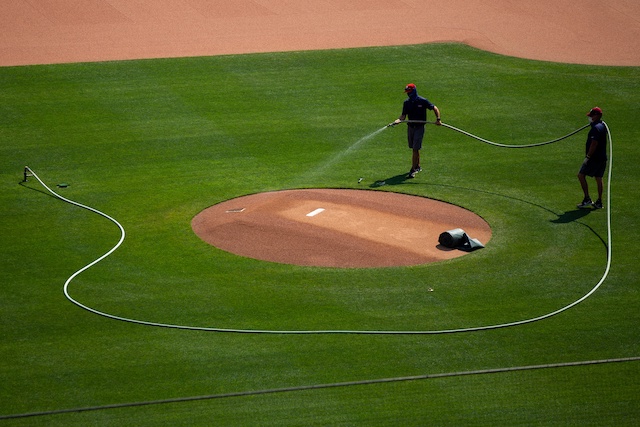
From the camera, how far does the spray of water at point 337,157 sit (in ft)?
Answer: 64.6

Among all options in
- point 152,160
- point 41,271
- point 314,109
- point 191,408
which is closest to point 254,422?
point 191,408

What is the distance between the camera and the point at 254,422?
10453 mm

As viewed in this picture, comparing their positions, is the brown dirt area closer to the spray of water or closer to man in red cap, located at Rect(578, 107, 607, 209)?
the spray of water

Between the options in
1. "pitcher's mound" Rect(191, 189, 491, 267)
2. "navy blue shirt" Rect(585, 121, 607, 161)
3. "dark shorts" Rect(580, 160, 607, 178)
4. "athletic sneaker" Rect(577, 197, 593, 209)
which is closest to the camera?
"pitcher's mound" Rect(191, 189, 491, 267)

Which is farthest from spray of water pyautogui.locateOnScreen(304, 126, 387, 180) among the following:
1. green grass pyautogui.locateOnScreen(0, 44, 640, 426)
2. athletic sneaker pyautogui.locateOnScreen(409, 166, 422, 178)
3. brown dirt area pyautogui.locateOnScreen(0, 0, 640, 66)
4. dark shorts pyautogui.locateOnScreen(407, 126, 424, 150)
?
brown dirt area pyautogui.locateOnScreen(0, 0, 640, 66)

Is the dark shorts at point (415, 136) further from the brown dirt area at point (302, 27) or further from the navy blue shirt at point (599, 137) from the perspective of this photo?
the brown dirt area at point (302, 27)

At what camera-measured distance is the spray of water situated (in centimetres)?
1968

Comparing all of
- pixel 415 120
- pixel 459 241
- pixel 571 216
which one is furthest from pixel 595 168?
pixel 415 120

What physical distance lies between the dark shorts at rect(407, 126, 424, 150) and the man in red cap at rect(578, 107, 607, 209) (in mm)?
3560

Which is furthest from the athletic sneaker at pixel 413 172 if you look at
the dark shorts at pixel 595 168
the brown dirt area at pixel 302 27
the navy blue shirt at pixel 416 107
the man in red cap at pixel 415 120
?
the brown dirt area at pixel 302 27

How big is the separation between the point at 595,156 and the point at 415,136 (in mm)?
3887

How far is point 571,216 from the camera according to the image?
1722 centimetres

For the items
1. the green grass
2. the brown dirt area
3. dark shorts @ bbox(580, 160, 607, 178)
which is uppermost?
the brown dirt area

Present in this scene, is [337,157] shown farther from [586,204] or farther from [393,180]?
[586,204]
